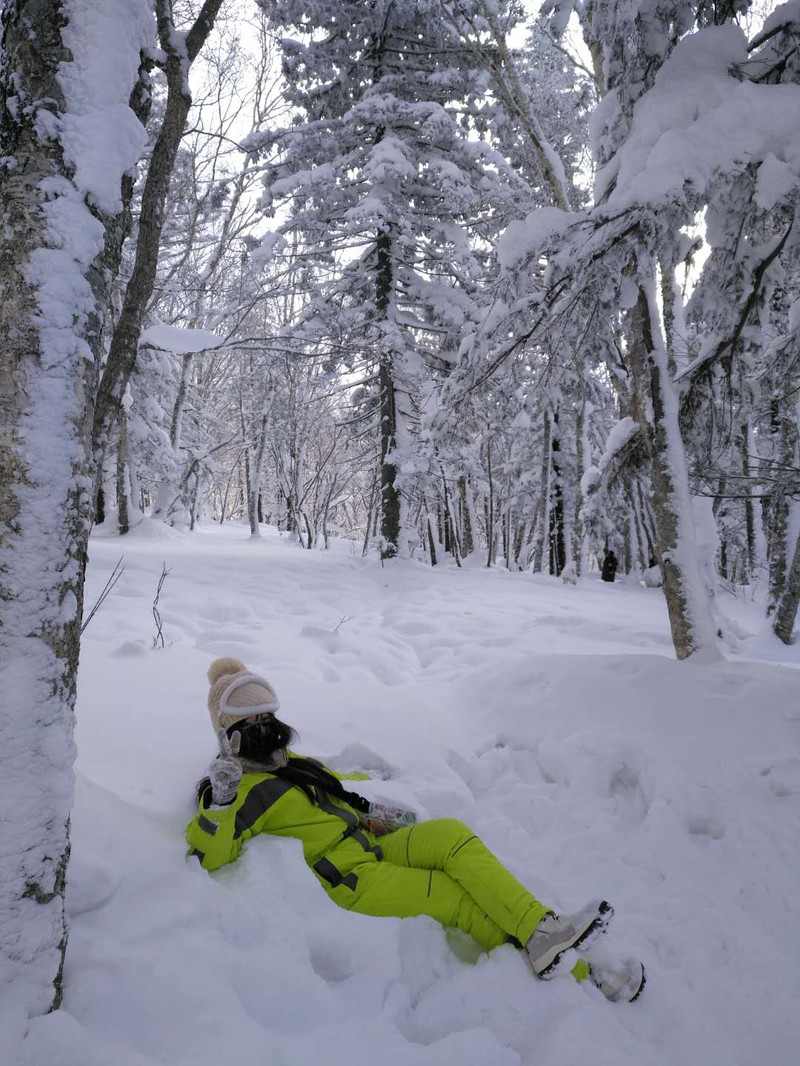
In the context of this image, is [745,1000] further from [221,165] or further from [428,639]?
[221,165]

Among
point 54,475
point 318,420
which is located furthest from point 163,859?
point 318,420

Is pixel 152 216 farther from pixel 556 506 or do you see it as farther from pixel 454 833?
pixel 556 506

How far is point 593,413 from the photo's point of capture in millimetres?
15539

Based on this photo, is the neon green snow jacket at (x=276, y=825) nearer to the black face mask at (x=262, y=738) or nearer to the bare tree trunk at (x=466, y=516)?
the black face mask at (x=262, y=738)

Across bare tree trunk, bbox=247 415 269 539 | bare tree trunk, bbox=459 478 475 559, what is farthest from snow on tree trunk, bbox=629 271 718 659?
bare tree trunk, bbox=247 415 269 539

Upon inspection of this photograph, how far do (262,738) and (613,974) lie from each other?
5.46ft

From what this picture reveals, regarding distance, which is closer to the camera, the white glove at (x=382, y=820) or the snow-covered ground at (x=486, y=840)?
the snow-covered ground at (x=486, y=840)

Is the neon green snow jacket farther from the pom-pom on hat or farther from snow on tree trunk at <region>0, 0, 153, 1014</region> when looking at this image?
snow on tree trunk at <region>0, 0, 153, 1014</region>

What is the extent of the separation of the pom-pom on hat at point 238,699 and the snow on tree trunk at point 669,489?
3312mm

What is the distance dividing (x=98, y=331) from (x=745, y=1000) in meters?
3.17

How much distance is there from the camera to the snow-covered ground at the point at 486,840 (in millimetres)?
1724

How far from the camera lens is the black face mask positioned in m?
2.65

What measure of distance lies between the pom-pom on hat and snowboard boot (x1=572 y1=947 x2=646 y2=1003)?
64.0 inches

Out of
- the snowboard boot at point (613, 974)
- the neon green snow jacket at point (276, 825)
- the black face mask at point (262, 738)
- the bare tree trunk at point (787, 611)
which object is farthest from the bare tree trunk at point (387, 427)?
the snowboard boot at point (613, 974)
